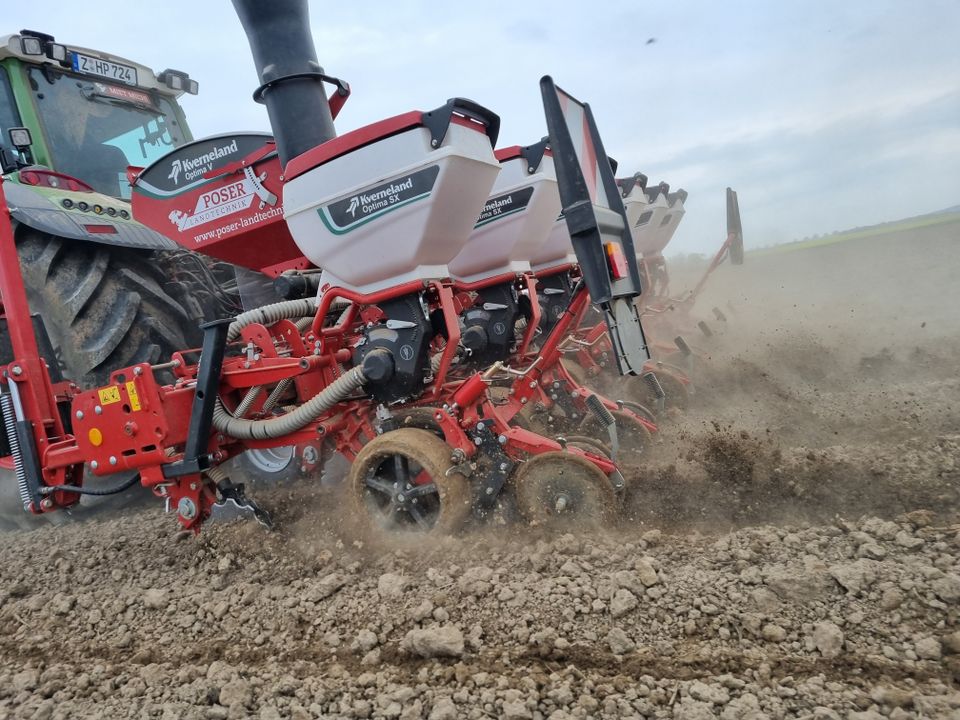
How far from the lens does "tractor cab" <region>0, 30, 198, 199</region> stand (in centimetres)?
417

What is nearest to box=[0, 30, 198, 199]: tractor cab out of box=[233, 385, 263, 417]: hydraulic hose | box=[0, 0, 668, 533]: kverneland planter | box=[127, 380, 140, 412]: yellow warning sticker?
box=[0, 0, 668, 533]: kverneland planter

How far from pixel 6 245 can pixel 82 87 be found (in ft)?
6.54

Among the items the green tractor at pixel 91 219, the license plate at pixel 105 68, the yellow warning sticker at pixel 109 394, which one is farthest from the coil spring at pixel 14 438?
the license plate at pixel 105 68

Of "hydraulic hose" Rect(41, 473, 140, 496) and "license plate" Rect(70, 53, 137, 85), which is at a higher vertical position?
"license plate" Rect(70, 53, 137, 85)

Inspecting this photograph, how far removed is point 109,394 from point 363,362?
1142 millimetres

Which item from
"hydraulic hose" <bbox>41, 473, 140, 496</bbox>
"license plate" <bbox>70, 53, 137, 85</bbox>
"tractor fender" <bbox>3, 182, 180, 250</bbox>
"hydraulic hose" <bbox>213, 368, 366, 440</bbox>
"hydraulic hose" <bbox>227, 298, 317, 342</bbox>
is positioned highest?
"license plate" <bbox>70, 53, 137, 85</bbox>

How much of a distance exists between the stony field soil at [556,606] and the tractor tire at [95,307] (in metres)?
0.88

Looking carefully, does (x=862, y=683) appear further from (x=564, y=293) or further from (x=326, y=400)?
(x=564, y=293)

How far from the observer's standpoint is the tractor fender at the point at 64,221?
10.9 ft

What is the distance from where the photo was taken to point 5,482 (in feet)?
13.9

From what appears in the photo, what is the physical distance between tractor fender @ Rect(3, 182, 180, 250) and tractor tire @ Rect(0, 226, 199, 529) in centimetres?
9

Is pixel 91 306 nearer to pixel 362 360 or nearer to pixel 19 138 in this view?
pixel 19 138

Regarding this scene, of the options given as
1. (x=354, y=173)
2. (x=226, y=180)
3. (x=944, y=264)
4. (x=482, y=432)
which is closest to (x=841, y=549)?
(x=482, y=432)

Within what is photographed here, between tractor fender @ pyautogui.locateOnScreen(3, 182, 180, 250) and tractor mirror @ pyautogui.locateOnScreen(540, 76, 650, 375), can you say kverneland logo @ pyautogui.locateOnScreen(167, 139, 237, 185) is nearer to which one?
tractor fender @ pyautogui.locateOnScreen(3, 182, 180, 250)
